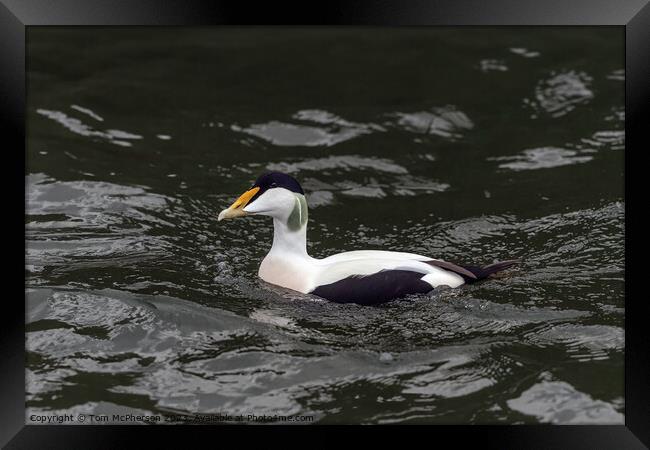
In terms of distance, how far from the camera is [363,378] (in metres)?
6.77

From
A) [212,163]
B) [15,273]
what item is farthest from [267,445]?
Result: [212,163]

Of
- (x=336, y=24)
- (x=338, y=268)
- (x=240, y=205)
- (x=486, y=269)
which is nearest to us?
(x=336, y=24)

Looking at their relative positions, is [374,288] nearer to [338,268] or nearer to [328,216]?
[338,268]

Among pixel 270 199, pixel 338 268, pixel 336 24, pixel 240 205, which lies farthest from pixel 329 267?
pixel 336 24

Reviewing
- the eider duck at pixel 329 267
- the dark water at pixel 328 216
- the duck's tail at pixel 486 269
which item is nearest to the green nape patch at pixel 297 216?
the eider duck at pixel 329 267

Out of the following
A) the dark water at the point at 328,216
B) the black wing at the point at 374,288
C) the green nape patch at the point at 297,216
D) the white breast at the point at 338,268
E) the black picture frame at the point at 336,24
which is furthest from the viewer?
the green nape patch at the point at 297,216

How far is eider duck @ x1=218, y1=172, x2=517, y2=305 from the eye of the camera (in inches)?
303

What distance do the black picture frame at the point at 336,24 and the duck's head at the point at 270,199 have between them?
2.20 m

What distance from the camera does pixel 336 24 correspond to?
19.1 feet

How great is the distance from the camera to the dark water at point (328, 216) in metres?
6.76

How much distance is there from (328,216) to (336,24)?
13.4 feet

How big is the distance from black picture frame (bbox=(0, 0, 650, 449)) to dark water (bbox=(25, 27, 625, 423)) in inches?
26.3

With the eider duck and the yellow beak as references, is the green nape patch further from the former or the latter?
the yellow beak

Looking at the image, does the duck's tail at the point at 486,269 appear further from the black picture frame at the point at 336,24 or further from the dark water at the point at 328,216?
the black picture frame at the point at 336,24
